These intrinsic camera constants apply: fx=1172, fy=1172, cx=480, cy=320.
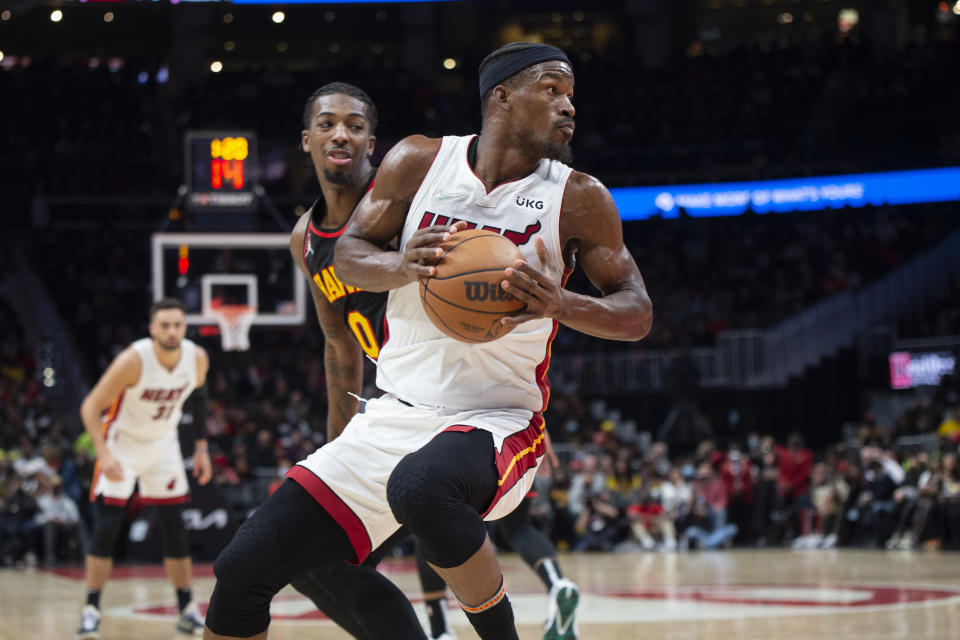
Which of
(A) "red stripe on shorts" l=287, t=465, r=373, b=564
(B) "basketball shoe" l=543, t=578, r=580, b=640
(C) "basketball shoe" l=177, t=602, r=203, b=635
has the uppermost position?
(A) "red stripe on shorts" l=287, t=465, r=373, b=564

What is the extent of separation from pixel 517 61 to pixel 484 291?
2.73ft

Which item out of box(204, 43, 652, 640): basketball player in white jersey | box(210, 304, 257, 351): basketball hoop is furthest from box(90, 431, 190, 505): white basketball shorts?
box(210, 304, 257, 351): basketball hoop

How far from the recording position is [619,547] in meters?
15.6

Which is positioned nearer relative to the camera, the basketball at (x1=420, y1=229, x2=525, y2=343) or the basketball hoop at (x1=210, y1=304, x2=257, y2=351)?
the basketball at (x1=420, y1=229, x2=525, y2=343)

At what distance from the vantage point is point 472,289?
10.4 ft

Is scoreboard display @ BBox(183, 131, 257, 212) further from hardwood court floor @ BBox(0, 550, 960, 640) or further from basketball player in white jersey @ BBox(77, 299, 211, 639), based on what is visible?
basketball player in white jersey @ BBox(77, 299, 211, 639)

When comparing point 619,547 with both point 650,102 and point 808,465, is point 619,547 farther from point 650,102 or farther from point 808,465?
point 650,102

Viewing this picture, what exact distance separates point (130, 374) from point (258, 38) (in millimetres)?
24737

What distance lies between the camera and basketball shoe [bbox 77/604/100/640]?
22.8 feet

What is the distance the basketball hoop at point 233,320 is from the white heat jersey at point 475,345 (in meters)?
10.2

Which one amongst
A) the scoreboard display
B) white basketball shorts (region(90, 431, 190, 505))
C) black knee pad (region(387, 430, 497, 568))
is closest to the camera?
black knee pad (region(387, 430, 497, 568))

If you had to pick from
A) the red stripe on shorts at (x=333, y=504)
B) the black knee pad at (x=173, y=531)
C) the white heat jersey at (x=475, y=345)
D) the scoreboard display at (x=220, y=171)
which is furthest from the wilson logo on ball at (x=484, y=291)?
the scoreboard display at (x=220, y=171)

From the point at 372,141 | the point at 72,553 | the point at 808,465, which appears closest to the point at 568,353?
the point at 808,465

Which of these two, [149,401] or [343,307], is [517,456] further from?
[149,401]
